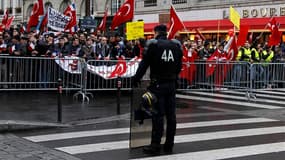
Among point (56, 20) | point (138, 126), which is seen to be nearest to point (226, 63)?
point (56, 20)

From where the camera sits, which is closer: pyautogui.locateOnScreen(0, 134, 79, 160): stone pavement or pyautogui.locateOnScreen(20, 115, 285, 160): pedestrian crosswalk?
pyautogui.locateOnScreen(0, 134, 79, 160): stone pavement

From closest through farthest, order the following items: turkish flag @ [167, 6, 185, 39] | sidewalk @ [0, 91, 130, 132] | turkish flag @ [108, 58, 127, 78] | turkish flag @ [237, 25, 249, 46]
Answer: sidewalk @ [0, 91, 130, 132]
turkish flag @ [108, 58, 127, 78]
turkish flag @ [167, 6, 185, 39]
turkish flag @ [237, 25, 249, 46]

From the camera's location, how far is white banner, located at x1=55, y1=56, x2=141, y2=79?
14.6 metres

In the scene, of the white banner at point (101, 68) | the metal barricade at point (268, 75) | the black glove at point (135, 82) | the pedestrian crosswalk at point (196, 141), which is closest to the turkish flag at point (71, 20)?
the white banner at point (101, 68)

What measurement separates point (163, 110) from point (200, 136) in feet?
5.54

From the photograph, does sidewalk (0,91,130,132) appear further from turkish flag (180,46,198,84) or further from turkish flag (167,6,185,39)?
turkish flag (167,6,185,39)

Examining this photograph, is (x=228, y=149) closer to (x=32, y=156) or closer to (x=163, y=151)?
(x=163, y=151)

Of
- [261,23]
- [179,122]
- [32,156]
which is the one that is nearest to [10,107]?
[179,122]

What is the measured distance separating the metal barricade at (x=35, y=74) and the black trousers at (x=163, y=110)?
6.81 m

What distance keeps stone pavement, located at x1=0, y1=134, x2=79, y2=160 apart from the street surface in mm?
192

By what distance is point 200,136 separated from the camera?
944cm

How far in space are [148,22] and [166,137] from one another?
34254 millimetres

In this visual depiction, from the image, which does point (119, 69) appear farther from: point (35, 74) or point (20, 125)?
point (20, 125)

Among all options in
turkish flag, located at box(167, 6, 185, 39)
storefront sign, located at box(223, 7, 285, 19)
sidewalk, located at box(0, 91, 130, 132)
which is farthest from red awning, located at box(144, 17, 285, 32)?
sidewalk, located at box(0, 91, 130, 132)
